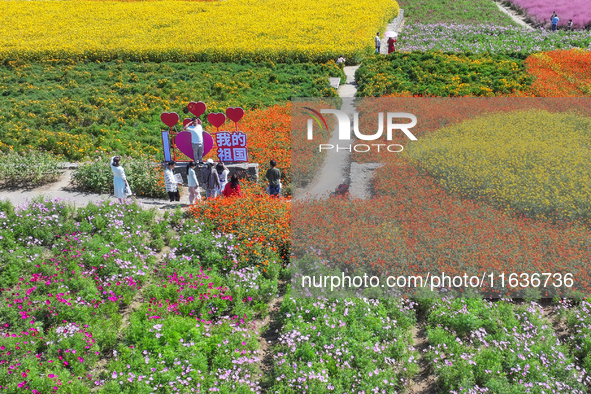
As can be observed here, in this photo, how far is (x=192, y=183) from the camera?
11867 mm

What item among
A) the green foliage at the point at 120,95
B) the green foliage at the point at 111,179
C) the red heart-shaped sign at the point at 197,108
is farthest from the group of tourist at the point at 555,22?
the green foliage at the point at 111,179

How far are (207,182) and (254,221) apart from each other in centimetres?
225

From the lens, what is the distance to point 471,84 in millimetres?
20750

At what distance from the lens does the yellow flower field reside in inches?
1102

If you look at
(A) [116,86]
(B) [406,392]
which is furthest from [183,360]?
(A) [116,86]

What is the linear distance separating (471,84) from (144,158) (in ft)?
47.5

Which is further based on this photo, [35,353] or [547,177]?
[547,177]

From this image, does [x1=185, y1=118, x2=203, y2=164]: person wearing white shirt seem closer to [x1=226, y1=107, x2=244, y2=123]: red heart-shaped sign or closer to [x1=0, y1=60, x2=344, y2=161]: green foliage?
[x1=226, y1=107, x2=244, y2=123]: red heart-shaped sign

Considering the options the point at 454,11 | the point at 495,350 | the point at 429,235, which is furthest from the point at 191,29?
the point at 495,350

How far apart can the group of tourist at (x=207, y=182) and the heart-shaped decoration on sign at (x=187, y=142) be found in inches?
34.5

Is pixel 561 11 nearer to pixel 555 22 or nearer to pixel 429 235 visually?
pixel 555 22

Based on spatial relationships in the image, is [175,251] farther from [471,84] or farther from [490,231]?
[471,84]

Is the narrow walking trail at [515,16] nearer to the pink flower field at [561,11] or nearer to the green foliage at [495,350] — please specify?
the pink flower field at [561,11]

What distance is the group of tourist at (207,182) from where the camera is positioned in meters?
11.6
